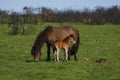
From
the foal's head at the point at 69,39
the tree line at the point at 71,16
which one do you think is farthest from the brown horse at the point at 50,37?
the tree line at the point at 71,16

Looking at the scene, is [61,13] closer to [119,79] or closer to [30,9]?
[30,9]

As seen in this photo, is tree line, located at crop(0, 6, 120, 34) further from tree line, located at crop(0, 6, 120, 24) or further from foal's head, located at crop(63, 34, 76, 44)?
foal's head, located at crop(63, 34, 76, 44)

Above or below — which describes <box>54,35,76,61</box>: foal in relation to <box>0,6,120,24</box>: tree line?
above

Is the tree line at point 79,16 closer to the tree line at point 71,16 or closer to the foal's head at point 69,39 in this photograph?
the tree line at point 71,16

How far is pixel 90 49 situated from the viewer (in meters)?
25.1

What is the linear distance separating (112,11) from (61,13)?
9.85 metres

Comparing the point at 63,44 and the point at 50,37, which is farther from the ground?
the point at 50,37

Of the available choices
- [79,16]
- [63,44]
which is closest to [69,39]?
[63,44]

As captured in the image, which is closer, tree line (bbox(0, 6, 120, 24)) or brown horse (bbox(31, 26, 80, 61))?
brown horse (bbox(31, 26, 80, 61))

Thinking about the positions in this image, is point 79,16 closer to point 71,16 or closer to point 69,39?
point 71,16

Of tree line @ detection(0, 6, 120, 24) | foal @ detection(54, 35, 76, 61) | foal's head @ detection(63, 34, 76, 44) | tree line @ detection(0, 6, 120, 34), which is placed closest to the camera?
foal @ detection(54, 35, 76, 61)

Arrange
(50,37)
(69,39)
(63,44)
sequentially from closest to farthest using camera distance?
(63,44), (69,39), (50,37)

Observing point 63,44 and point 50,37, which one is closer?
point 63,44

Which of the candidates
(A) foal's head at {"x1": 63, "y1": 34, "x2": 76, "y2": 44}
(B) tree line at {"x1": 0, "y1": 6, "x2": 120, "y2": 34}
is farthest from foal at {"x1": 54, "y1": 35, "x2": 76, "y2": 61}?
(B) tree line at {"x1": 0, "y1": 6, "x2": 120, "y2": 34}
